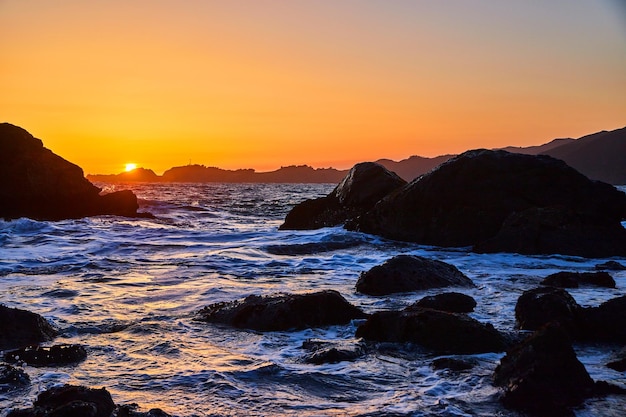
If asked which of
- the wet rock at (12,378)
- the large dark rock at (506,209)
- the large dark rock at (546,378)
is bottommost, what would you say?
the wet rock at (12,378)

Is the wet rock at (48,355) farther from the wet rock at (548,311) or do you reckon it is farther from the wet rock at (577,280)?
the wet rock at (577,280)

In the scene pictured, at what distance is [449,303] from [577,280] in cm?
311

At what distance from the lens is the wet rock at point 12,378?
4.54m

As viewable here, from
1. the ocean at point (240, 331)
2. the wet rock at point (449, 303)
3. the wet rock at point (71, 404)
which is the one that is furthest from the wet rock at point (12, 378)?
the wet rock at point (449, 303)

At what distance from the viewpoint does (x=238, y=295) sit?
28.8 ft

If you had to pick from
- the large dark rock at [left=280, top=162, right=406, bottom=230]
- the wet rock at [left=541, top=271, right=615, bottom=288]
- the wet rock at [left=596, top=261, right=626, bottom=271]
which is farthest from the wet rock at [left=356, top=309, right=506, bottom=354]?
the large dark rock at [left=280, top=162, right=406, bottom=230]

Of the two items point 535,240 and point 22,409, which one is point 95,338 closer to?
point 22,409

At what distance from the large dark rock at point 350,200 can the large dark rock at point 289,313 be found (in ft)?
41.9

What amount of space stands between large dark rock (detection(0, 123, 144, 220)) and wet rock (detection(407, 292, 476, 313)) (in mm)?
22452

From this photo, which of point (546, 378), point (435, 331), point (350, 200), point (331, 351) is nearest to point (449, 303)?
point (435, 331)

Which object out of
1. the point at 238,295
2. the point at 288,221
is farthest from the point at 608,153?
the point at 238,295

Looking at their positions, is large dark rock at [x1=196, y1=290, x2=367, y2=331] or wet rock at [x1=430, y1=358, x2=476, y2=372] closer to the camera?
wet rock at [x1=430, y1=358, x2=476, y2=372]

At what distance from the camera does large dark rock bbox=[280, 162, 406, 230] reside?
2003 cm

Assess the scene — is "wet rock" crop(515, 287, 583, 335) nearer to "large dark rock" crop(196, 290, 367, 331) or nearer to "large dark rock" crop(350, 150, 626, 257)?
"large dark rock" crop(196, 290, 367, 331)
